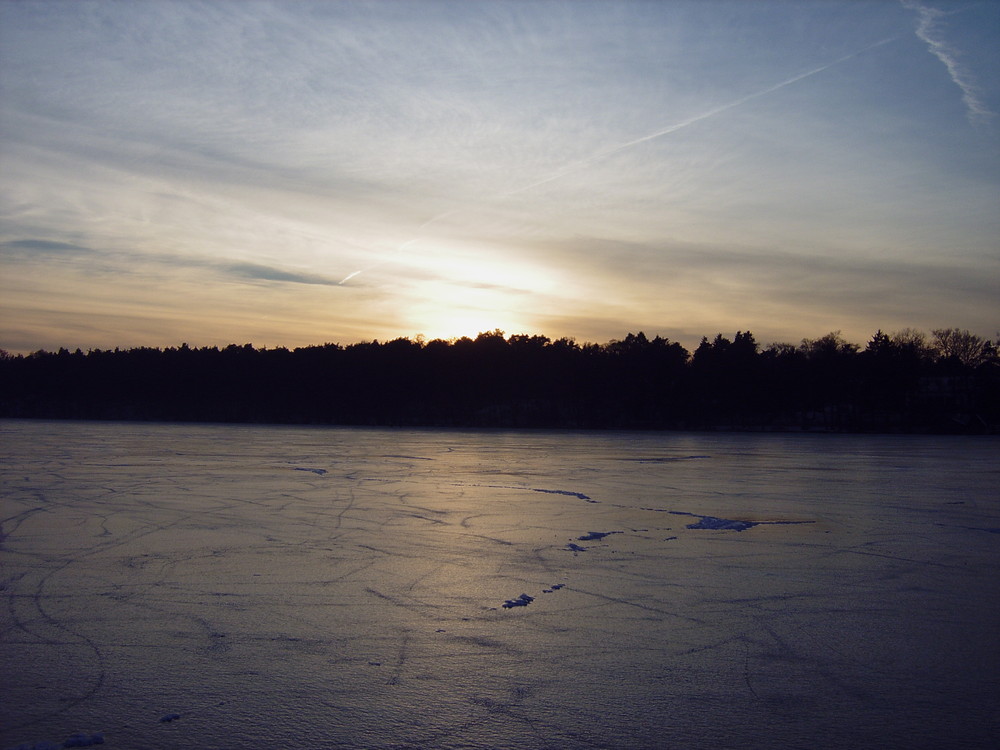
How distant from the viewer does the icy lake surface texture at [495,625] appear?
4195mm

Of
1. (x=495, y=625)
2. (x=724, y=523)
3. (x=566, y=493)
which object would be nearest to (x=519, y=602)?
(x=495, y=625)

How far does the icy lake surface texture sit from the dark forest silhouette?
71792 millimetres

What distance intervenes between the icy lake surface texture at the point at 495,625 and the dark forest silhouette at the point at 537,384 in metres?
71.8

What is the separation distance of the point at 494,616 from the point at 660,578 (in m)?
2.15

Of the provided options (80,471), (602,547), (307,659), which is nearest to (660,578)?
(602,547)

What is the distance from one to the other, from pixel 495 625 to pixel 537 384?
87678 millimetres

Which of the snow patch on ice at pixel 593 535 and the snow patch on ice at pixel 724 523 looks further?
the snow patch on ice at pixel 724 523

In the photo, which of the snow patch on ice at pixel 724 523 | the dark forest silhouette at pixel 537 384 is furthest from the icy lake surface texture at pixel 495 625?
the dark forest silhouette at pixel 537 384

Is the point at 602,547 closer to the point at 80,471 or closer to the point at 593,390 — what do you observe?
the point at 80,471

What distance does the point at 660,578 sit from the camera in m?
7.63

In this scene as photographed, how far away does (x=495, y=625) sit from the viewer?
6.01 metres

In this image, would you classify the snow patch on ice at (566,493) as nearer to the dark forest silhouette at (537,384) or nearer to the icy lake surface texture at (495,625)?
the icy lake surface texture at (495,625)

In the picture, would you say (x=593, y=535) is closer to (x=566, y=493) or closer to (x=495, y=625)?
(x=495, y=625)

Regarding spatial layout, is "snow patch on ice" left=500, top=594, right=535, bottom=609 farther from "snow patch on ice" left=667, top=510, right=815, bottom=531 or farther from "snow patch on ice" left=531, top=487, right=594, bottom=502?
"snow patch on ice" left=531, top=487, right=594, bottom=502
